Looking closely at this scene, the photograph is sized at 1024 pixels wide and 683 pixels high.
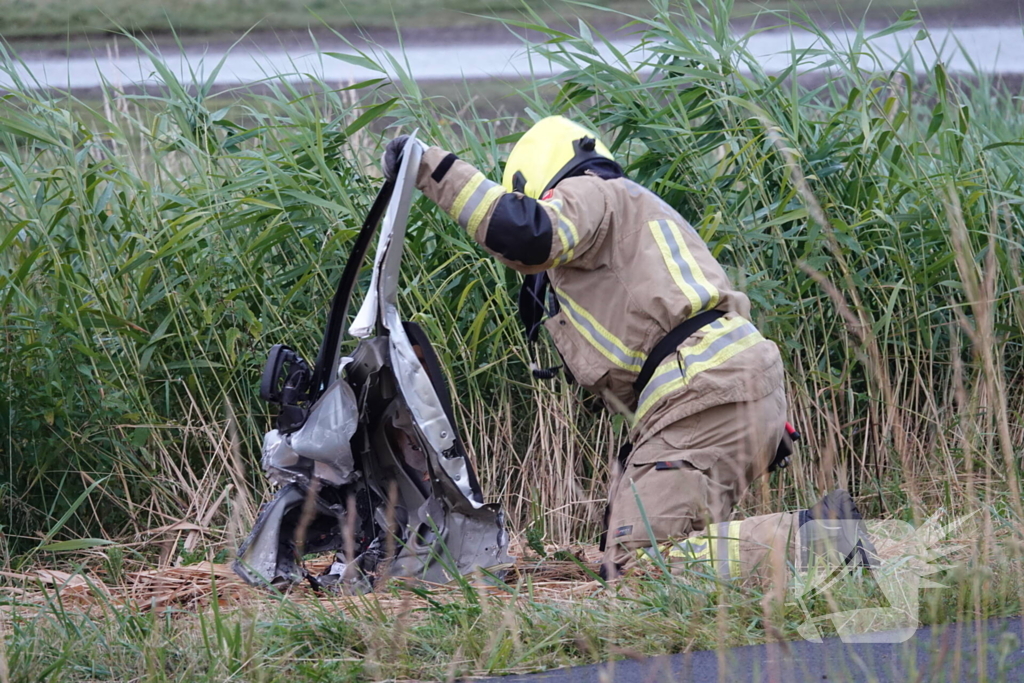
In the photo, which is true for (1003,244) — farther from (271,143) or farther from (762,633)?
(271,143)

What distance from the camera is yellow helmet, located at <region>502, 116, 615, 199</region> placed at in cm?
315

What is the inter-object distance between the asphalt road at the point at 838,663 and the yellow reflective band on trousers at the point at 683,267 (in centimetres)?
105

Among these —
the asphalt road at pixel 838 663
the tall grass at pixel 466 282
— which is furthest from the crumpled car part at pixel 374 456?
the asphalt road at pixel 838 663

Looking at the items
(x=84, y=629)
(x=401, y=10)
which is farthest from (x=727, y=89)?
(x=401, y=10)

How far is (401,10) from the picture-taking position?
13.4 m

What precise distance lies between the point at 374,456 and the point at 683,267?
1.09 metres

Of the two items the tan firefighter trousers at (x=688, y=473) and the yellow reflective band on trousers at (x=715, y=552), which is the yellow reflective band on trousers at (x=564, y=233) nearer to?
the tan firefighter trousers at (x=688, y=473)

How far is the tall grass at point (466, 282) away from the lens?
3.85m

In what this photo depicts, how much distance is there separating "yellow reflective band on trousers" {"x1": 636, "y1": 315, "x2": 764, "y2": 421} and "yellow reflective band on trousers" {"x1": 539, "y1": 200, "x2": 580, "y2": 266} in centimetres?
43

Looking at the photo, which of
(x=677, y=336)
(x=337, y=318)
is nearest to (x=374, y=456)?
(x=337, y=318)

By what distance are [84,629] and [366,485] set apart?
95cm

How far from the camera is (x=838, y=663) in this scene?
2176 mm

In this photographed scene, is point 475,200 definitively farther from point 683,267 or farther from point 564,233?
point 683,267

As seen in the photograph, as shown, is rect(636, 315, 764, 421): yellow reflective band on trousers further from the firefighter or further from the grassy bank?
the grassy bank
